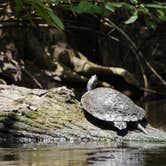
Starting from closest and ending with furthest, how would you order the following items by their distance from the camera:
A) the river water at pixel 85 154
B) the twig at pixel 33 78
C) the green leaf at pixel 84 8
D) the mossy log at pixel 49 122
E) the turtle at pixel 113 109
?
the river water at pixel 85 154, the mossy log at pixel 49 122, the turtle at pixel 113 109, the green leaf at pixel 84 8, the twig at pixel 33 78

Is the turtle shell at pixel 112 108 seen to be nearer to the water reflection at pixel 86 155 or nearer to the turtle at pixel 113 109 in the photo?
the turtle at pixel 113 109

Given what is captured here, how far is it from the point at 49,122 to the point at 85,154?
50.2 inches

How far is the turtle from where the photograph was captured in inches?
265

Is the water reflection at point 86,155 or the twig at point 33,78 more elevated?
the twig at point 33,78

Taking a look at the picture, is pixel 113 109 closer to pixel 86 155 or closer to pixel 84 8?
pixel 84 8

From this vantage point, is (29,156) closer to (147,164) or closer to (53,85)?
(147,164)

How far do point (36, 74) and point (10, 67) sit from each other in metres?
0.65

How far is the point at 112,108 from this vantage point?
6.81m

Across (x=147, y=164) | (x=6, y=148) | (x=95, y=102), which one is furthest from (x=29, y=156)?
(x=95, y=102)

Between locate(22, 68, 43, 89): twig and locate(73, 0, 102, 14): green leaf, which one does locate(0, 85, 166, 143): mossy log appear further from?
locate(22, 68, 43, 89): twig

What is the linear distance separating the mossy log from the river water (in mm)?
282

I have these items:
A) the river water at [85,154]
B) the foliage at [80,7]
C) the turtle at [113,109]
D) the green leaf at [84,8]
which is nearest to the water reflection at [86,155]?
the river water at [85,154]

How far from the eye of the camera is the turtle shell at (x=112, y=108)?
6734mm

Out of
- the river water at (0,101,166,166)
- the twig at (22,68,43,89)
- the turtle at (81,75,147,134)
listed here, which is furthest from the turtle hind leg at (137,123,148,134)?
the twig at (22,68,43,89)
